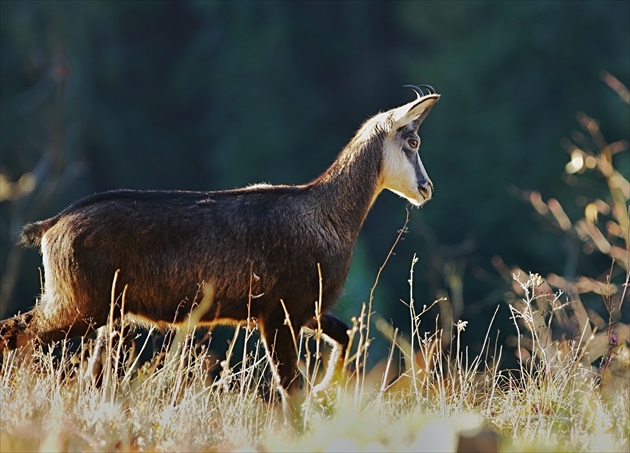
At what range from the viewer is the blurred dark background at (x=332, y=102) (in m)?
28.7

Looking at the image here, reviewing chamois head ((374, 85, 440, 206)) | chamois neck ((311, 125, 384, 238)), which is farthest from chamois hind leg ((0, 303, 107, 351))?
chamois head ((374, 85, 440, 206))

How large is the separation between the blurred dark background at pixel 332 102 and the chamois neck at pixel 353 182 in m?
16.1

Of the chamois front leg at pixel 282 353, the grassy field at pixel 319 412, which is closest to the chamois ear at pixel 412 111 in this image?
the chamois front leg at pixel 282 353

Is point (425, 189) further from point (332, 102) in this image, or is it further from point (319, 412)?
point (332, 102)

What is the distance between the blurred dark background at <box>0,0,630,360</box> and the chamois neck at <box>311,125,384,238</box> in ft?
52.8

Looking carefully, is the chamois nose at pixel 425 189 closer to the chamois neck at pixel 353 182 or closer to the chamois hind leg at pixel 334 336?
the chamois neck at pixel 353 182

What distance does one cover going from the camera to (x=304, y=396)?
812cm

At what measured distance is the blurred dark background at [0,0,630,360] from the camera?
2872 cm

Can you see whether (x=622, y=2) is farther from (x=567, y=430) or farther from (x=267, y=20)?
(x=567, y=430)

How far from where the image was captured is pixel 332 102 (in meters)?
35.4

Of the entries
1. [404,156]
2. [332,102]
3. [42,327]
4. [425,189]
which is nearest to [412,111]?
[404,156]

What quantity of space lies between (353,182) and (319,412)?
71.3 inches

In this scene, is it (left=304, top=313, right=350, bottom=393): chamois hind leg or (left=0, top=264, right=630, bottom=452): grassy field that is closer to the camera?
(left=0, top=264, right=630, bottom=452): grassy field

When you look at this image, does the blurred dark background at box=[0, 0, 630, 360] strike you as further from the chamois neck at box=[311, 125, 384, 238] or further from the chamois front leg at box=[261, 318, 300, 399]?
the chamois front leg at box=[261, 318, 300, 399]
